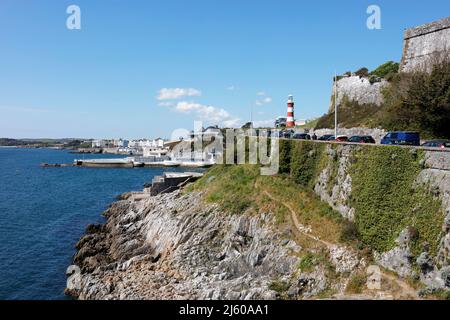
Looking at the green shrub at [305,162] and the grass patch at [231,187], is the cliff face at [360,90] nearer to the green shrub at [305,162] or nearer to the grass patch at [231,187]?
the grass patch at [231,187]

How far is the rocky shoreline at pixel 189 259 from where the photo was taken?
2619 cm

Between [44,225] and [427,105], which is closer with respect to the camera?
[427,105]

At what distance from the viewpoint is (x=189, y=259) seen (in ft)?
104

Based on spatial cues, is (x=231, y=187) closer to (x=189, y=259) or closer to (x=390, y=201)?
(x=189, y=259)

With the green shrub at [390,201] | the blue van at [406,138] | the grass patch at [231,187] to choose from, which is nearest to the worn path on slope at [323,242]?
the grass patch at [231,187]

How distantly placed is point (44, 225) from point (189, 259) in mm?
29869

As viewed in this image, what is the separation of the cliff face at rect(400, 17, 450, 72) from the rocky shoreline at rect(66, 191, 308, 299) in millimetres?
29245

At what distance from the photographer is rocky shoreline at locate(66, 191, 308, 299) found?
26.2 meters

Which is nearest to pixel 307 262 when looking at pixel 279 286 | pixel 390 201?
pixel 279 286

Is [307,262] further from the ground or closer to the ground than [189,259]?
further from the ground

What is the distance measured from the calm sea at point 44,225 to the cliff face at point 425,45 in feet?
148

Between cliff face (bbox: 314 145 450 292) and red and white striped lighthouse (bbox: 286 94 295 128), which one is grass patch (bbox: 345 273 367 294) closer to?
cliff face (bbox: 314 145 450 292)

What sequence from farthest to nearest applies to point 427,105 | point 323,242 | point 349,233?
point 427,105
point 323,242
point 349,233
